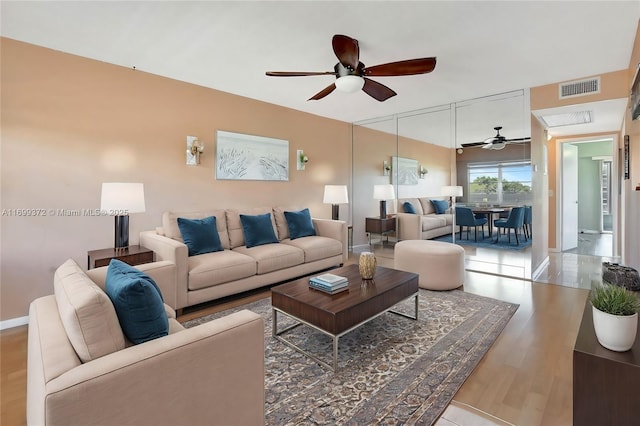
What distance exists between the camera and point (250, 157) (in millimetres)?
4469

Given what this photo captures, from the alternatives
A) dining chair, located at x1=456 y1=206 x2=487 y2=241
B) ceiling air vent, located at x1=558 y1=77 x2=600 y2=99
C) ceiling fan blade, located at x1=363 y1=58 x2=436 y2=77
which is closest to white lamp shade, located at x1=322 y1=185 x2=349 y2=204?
dining chair, located at x1=456 y1=206 x2=487 y2=241

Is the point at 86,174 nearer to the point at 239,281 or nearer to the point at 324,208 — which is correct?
the point at 239,281

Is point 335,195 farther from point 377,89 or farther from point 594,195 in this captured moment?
point 594,195

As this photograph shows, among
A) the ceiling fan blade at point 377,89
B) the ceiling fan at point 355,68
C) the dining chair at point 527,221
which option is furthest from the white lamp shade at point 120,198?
the dining chair at point 527,221

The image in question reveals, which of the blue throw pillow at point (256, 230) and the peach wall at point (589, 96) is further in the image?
the blue throw pillow at point (256, 230)

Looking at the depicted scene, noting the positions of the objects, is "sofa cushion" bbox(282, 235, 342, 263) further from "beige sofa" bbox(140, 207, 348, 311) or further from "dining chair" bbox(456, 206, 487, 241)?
"dining chair" bbox(456, 206, 487, 241)

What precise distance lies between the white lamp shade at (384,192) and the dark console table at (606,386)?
4.06m

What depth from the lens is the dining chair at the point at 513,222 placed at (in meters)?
4.18

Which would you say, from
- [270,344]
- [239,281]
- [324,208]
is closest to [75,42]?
[239,281]

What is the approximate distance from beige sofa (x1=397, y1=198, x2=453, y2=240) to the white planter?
351 cm

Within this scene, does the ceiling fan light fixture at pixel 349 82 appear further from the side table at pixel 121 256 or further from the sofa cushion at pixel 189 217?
the side table at pixel 121 256

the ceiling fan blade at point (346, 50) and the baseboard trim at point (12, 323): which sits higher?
the ceiling fan blade at point (346, 50)

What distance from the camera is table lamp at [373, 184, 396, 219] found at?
5355 mm

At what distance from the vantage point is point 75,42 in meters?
2.80
